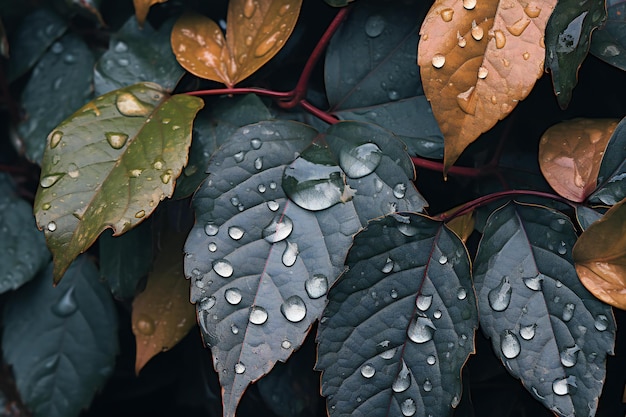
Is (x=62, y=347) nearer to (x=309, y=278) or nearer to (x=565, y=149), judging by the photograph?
(x=309, y=278)

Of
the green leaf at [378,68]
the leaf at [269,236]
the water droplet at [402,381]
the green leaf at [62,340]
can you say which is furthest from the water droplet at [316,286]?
the green leaf at [62,340]

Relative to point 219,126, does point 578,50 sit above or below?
above

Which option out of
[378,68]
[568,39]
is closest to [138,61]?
[378,68]

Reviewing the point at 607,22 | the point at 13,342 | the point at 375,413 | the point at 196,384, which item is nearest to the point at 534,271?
the point at 375,413

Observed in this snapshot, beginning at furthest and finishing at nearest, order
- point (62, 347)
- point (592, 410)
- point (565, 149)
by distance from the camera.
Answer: point (62, 347)
point (565, 149)
point (592, 410)

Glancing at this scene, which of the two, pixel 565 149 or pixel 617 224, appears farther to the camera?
pixel 565 149

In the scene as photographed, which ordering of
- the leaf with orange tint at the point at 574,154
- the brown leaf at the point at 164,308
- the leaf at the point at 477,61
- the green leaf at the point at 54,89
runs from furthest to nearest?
the green leaf at the point at 54,89, the brown leaf at the point at 164,308, the leaf with orange tint at the point at 574,154, the leaf at the point at 477,61

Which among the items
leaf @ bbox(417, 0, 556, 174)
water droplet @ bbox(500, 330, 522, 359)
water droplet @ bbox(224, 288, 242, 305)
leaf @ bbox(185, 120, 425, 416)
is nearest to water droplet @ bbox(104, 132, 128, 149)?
leaf @ bbox(185, 120, 425, 416)

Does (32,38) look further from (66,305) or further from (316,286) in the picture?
(316,286)

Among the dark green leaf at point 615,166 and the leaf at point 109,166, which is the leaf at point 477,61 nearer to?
the dark green leaf at point 615,166
